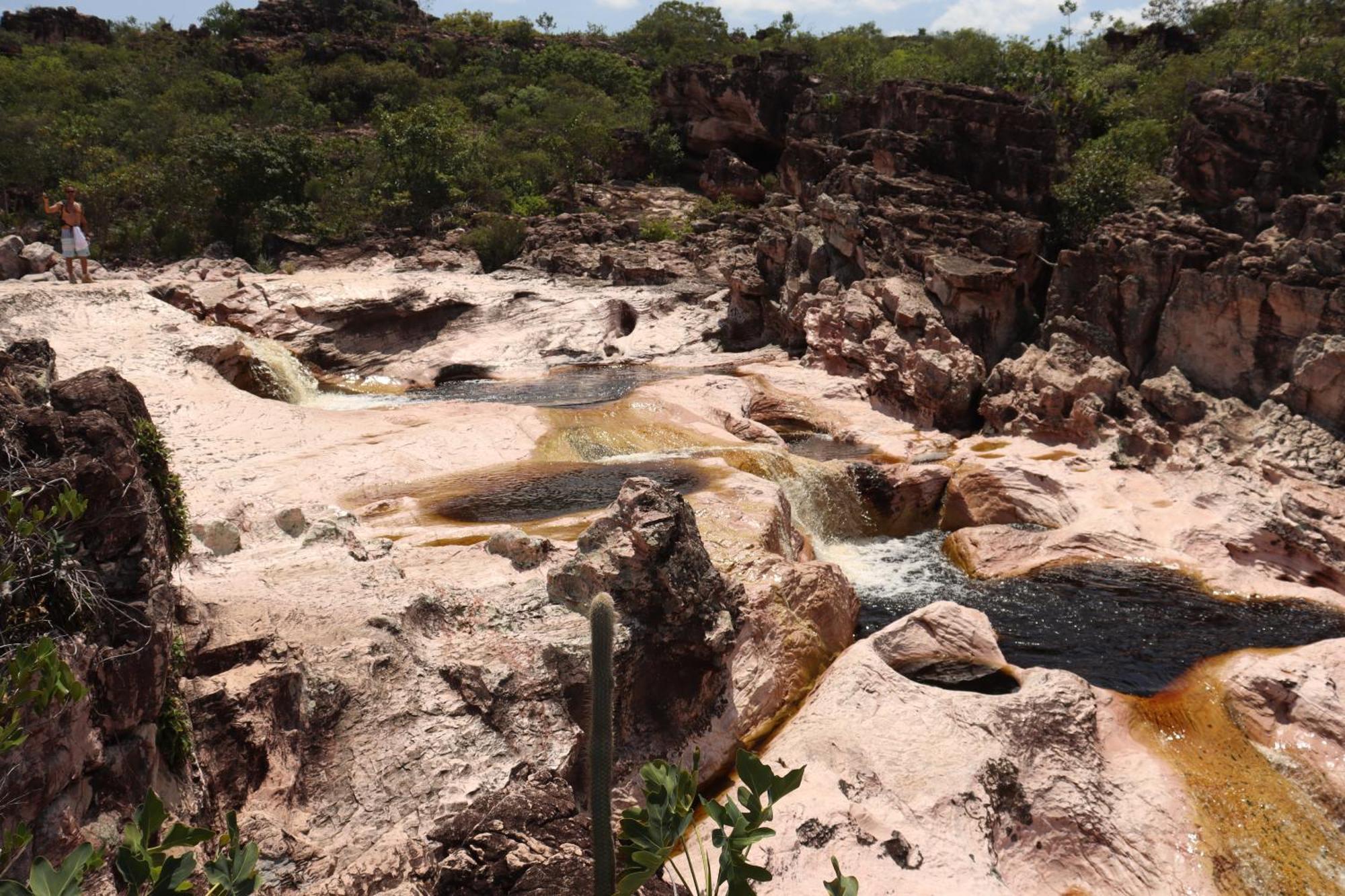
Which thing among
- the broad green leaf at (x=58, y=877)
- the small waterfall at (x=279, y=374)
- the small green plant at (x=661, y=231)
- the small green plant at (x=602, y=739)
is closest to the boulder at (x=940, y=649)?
the small green plant at (x=602, y=739)

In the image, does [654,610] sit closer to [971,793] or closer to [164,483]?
[971,793]

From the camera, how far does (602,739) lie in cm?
356

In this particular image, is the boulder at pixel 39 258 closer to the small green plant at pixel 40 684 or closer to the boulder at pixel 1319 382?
the small green plant at pixel 40 684

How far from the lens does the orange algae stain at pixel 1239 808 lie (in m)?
6.23

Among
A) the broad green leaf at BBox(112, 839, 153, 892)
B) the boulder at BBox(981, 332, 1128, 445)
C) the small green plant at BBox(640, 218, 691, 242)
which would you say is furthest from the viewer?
the small green plant at BBox(640, 218, 691, 242)

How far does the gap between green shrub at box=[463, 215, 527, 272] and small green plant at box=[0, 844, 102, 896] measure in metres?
24.5

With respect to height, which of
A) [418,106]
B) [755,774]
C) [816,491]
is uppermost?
[418,106]

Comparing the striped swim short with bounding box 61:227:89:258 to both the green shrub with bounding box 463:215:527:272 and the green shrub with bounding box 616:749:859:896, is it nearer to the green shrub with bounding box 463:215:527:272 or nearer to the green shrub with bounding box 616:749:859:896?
the green shrub with bounding box 463:215:527:272

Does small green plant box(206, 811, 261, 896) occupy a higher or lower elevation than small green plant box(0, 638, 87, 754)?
lower

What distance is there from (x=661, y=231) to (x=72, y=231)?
53.6 ft

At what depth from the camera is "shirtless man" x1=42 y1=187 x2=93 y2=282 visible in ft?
47.2

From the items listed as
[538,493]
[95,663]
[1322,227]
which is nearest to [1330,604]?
[1322,227]

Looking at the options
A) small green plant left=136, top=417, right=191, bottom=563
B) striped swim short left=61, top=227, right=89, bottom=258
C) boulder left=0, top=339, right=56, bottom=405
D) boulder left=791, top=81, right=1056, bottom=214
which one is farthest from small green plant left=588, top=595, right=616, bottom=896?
boulder left=791, top=81, right=1056, bottom=214

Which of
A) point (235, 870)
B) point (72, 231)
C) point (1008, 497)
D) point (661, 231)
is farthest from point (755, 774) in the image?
point (661, 231)
